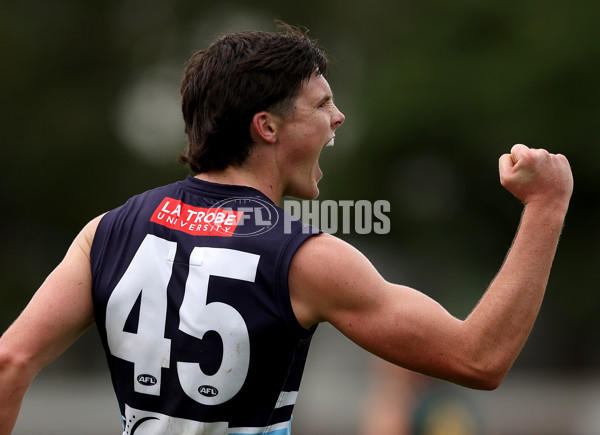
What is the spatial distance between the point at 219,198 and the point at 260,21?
1702 centimetres

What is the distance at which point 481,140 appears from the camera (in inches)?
690

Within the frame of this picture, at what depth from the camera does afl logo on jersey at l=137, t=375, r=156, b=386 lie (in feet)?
9.97

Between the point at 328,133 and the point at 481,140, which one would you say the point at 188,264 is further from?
the point at 481,140

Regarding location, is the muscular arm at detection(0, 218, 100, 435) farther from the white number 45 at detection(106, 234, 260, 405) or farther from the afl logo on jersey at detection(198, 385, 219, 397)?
the afl logo on jersey at detection(198, 385, 219, 397)

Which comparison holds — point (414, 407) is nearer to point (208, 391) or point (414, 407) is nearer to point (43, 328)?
point (208, 391)

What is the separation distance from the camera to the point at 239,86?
3240 mm

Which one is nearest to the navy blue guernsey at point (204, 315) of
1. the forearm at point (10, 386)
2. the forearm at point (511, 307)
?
the forearm at point (10, 386)

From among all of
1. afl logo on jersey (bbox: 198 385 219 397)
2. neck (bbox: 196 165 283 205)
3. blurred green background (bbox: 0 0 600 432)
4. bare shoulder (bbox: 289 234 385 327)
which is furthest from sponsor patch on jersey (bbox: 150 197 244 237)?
blurred green background (bbox: 0 0 600 432)

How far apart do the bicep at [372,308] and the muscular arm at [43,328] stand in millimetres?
796

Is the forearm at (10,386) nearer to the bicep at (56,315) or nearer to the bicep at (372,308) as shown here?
the bicep at (56,315)

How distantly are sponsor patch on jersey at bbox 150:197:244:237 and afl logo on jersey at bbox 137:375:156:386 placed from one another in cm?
51

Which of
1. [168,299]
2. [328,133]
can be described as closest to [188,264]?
[168,299]

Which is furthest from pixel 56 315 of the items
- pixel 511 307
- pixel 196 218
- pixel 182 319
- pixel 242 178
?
pixel 511 307

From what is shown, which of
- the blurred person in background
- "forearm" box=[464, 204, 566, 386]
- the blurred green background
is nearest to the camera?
"forearm" box=[464, 204, 566, 386]
